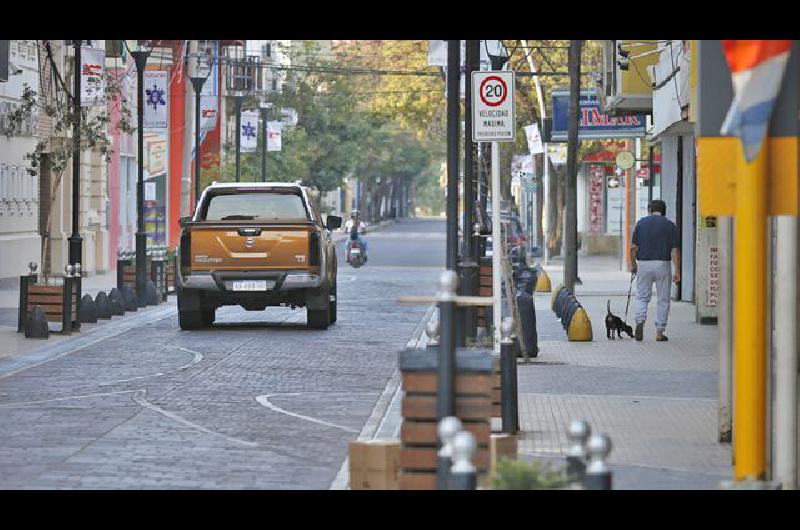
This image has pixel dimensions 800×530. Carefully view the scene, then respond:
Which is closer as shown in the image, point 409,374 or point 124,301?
point 409,374

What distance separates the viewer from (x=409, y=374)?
9.52 metres

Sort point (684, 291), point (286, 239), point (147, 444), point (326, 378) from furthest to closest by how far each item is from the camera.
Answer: point (684, 291), point (286, 239), point (326, 378), point (147, 444)

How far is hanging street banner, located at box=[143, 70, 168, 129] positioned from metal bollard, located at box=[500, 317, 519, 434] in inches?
1191

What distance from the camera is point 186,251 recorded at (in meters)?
26.8

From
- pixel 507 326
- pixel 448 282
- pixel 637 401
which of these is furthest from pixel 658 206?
pixel 448 282

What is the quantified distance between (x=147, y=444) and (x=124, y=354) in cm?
884

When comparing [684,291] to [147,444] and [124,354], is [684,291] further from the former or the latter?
[147,444]

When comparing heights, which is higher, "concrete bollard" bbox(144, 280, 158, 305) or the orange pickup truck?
the orange pickup truck

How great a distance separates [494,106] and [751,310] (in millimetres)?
10547

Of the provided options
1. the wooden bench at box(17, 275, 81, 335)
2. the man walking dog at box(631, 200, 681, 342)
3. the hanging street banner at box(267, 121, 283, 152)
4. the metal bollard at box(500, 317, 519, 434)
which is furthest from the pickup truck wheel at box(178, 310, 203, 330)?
the hanging street banner at box(267, 121, 283, 152)

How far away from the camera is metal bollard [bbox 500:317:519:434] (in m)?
13.5

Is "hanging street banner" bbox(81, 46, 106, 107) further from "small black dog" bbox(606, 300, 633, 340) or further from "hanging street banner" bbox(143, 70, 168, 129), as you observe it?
"small black dog" bbox(606, 300, 633, 340)

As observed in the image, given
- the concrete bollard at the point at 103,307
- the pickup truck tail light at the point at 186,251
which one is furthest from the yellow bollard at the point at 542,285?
the pickup truck tail light at the point at 186,251
